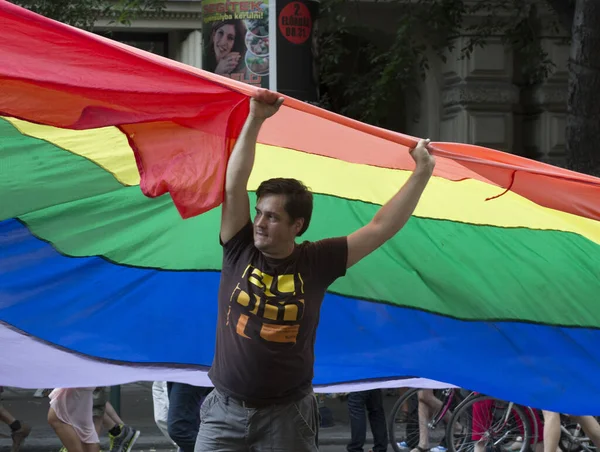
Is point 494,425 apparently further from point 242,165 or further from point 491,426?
point 242,165

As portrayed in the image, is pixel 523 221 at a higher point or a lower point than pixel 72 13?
lower

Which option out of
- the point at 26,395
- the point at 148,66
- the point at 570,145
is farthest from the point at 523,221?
the point at 26,395

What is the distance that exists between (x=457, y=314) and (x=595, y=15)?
6.76 m

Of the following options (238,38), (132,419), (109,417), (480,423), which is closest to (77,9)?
(238,38)

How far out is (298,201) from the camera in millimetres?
4215

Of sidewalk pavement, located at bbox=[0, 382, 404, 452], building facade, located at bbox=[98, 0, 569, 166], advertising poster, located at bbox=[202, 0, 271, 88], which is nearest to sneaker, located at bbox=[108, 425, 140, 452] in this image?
sidewalk pavement, located at bbox=[0, 382, 404, 452]

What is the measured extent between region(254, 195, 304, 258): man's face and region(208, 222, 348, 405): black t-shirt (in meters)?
0.05

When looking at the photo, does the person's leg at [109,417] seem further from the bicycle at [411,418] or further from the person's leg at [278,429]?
the person's leg at [278,429]

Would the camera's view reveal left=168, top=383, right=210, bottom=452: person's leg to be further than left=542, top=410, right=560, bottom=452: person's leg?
No

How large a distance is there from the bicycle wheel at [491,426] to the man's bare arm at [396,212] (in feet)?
19.0

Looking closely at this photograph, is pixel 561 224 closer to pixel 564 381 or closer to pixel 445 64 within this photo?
pixel 564 381

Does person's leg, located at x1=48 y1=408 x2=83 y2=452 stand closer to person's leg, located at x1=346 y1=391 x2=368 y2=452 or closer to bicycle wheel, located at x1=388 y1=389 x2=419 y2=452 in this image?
person's leg, located at x1=346 y1=391 x2=368 y2=452

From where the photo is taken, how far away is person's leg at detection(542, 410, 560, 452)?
916 centimetres

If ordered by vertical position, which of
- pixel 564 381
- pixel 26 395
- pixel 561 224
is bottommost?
pixel 26 395
